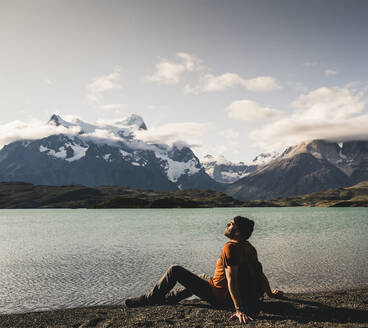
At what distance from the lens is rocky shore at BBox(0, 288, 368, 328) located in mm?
13703

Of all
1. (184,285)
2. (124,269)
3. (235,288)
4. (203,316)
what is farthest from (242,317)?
(124,269)

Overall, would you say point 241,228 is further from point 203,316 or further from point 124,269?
point 124,269

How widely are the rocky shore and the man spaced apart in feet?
2.44

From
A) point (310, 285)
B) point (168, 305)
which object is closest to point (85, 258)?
point (168, 305)

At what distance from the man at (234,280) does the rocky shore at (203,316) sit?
744 mm

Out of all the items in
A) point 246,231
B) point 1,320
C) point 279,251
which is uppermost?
Result: point 246,231

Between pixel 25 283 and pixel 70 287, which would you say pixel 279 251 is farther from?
pixel 25 283

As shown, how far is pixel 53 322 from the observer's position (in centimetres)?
1549

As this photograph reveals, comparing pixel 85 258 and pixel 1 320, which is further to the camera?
pixel 85 258

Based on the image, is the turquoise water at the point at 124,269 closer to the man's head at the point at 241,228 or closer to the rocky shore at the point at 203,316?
the rocky shore at the point at 203,316

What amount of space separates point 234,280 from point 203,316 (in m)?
3.22

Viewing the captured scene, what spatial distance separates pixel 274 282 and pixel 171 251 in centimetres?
1873

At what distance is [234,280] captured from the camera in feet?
43.0

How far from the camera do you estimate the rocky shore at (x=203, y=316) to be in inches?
539
